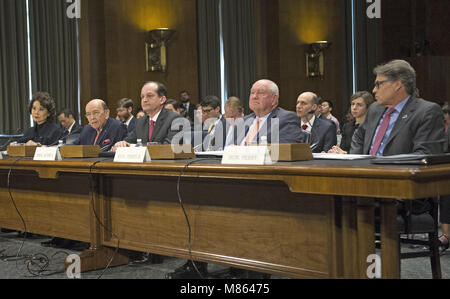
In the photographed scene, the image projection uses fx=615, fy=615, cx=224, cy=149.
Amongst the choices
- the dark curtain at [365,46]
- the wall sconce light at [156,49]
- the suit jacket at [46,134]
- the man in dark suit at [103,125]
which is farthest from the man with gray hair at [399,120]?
the dark curtain at [365,46]

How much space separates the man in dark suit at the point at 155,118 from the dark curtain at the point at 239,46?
232 inches

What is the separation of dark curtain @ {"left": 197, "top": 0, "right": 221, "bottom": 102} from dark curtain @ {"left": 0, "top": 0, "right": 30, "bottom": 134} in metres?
2.78

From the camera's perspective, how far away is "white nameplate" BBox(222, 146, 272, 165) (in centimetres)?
273

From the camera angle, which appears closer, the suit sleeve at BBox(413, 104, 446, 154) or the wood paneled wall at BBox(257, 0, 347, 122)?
the suit sleeve at BBox(413, 104, 446, 154)

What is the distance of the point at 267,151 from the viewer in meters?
2.74

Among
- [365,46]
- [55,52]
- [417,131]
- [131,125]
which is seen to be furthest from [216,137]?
[365,46]

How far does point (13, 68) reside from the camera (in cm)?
904

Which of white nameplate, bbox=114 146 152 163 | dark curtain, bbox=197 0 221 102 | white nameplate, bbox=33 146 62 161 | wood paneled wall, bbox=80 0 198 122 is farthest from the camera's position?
dark curtain, bbox=197 0 221 102

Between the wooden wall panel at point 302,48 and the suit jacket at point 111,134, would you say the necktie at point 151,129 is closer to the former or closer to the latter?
the suit jacket at point 111,134

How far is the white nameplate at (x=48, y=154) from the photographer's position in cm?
403

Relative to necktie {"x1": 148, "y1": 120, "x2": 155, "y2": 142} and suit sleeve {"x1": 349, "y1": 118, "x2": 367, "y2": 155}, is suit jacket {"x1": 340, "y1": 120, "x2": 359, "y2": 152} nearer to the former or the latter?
necktie {"x1": 148, "y1": 120, "x2": 155, "y2": 142}

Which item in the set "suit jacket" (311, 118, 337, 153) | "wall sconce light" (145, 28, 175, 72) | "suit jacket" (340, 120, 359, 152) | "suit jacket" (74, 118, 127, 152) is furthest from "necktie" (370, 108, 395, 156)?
"wall sconce light" (145, 28, 175, 72)
